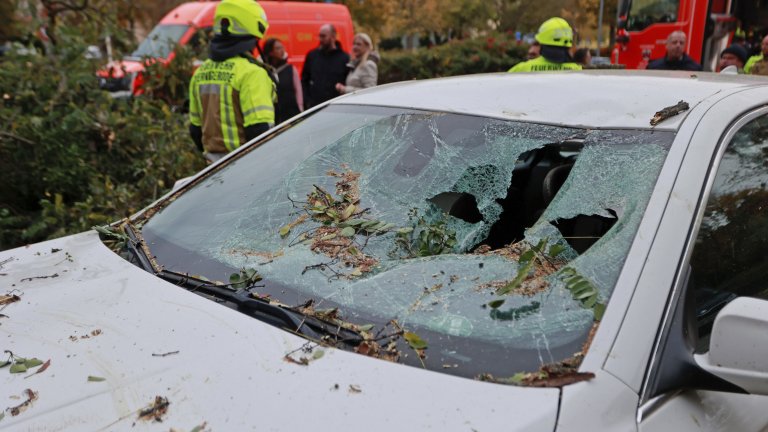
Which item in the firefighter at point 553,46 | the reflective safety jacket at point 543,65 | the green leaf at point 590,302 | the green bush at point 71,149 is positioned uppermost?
the firefighter at point 553,46

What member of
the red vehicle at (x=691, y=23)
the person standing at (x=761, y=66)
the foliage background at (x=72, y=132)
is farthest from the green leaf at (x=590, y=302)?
the red vehicle at (x=691, y=23)

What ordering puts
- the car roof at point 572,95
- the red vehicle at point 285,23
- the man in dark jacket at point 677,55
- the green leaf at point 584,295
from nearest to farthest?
the green leaf at point 584,295
the car roof at point 572,95
the man in dark jacket at point 677,55
the red vehicle at point 285,23

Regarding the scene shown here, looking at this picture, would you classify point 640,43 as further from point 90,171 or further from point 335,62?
point 90,171

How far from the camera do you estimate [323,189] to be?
2273mm

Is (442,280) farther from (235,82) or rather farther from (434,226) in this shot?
(235,82)

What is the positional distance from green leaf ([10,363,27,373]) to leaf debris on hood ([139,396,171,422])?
41 cm

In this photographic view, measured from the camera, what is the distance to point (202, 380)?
1.43 metres

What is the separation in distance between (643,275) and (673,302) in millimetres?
85

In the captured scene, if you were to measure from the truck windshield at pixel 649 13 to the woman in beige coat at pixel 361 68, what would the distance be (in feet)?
15.9

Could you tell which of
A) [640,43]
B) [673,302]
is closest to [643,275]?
[673,302]

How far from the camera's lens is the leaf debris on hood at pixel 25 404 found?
4.59 ft

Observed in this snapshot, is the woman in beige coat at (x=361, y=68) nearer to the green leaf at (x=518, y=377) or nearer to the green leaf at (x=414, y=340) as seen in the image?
the green leaf at (x=414, y=340)

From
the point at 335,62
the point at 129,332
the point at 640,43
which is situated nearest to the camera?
the point at 129,332

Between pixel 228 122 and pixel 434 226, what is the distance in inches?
102
